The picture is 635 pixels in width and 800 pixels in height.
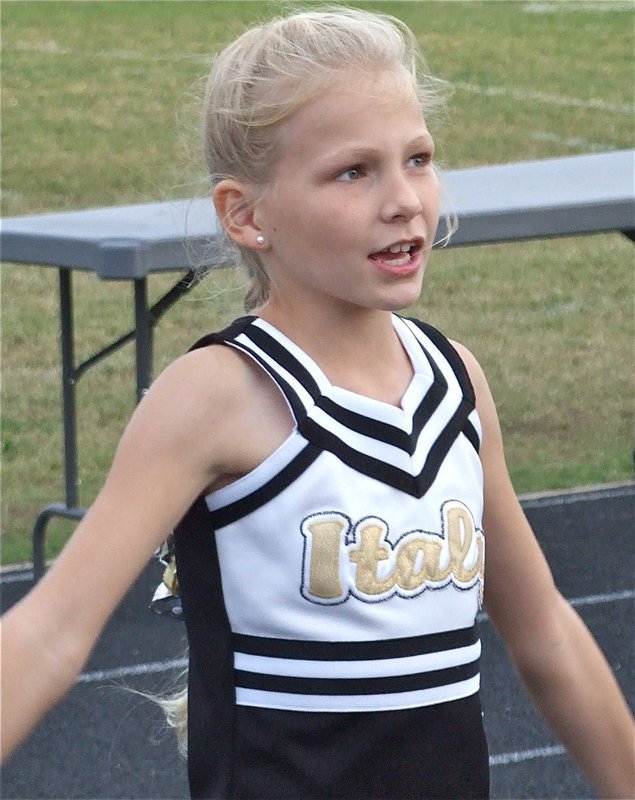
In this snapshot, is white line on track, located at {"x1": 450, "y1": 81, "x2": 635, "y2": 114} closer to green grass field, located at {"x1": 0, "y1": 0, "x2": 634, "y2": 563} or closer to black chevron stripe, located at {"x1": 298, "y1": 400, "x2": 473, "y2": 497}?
green grass field, located at {"x1": 0, "y1": 0, "x2": 634, "y2": 563}

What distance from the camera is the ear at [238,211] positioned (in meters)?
1.63

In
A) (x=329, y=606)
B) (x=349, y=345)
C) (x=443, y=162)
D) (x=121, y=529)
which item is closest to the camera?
(x=121, y=529)

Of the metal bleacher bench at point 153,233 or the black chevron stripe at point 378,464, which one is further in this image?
the metal bleacher bench at point 153,233

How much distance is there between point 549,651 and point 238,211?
0.62m

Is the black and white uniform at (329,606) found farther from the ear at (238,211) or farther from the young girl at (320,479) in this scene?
the ear at (238,211)

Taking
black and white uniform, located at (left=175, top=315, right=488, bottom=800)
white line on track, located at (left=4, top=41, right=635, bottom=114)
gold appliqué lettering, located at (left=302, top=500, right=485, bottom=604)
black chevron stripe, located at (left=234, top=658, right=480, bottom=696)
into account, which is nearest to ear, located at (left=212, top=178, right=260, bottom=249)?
black and white uniform, located at (left=175, top=315, right=488, bottom=800)

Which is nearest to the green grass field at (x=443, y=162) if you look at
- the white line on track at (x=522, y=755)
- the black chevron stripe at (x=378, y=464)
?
the black chevron stripe at (x=378, y=464)

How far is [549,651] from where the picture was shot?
1.74m

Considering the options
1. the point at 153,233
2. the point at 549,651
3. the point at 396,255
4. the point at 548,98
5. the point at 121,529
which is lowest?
the point at 548,98

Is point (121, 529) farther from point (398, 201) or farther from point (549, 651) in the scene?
point (549, 651)

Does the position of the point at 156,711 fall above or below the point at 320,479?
below

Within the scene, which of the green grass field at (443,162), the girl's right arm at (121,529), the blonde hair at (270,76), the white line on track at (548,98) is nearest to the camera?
the girl's right arm at (121,529)

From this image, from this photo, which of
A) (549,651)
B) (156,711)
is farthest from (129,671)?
(549,651)

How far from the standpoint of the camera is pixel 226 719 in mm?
1553
